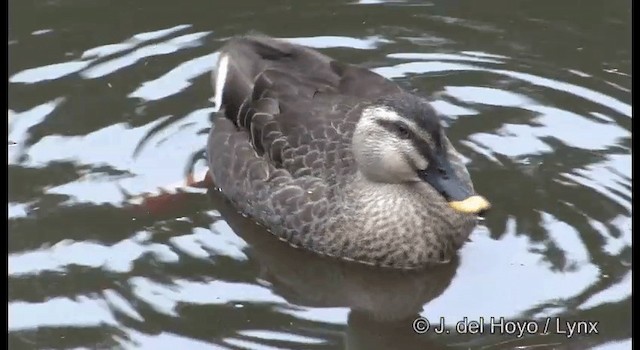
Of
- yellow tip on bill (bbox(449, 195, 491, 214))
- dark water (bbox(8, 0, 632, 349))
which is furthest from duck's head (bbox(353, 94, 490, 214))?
dark water (bbox(8, 0, 632, 349))

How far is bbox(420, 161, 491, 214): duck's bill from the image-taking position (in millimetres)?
7383

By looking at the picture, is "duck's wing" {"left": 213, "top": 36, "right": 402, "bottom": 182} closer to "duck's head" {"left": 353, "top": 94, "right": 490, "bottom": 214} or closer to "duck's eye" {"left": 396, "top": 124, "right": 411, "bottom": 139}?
"duck's head" {"left": 353, "top": 94, "right": 490, "bottom": 214}

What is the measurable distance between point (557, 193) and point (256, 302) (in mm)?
2304

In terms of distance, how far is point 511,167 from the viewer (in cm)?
905

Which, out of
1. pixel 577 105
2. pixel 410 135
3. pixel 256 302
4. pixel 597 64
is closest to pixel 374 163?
pixel 410 135

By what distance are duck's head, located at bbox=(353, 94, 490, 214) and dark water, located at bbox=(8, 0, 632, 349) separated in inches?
27.7

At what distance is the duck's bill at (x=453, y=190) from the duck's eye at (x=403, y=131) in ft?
0.78

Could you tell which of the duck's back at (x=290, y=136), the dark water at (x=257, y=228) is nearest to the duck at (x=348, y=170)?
the duck's back at (x=290, y=136)

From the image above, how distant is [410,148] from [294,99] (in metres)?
1.29

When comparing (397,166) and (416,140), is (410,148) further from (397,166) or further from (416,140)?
(397,166)

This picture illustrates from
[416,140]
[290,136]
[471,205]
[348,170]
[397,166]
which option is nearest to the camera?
[471,205]

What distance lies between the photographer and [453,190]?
294 inches

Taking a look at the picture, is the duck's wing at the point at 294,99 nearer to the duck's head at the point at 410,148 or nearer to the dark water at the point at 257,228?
the duck's head at the point at 410,148

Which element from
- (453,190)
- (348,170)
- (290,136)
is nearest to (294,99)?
(290,136)
